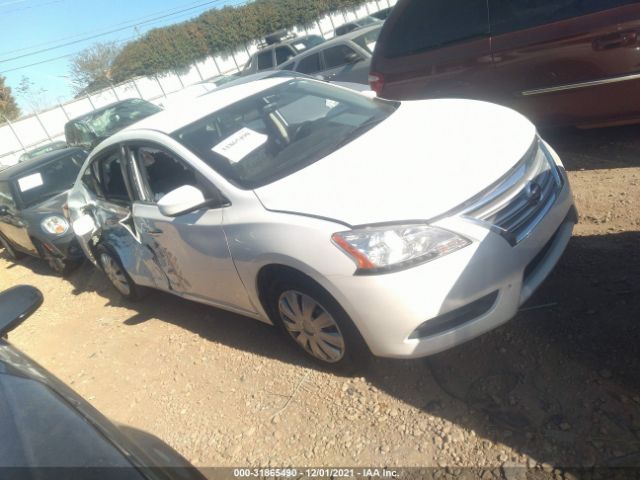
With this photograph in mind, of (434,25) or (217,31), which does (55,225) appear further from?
(217,31)

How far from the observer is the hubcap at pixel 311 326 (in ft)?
9.23

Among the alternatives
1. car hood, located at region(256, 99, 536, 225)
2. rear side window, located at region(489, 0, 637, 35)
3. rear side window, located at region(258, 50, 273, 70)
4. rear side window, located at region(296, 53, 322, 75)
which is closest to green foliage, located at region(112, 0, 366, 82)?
rear side window, located at region(258, 50, 273, 70)

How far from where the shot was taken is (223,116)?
11.9 ft

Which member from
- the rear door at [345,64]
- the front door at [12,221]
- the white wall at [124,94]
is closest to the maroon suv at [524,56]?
the rear door at [345,64]

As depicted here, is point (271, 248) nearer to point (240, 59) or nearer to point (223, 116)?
point (223, 116)

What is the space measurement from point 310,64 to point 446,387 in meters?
8.84

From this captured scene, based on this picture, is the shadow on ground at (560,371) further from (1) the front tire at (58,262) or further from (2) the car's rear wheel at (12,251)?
(2) the car's rear wheel at (12,251)

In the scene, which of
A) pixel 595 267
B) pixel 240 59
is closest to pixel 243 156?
pixel 595 267

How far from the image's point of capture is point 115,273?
16.6ft

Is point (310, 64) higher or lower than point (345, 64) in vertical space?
higher

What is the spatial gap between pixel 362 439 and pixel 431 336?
2.06 ft

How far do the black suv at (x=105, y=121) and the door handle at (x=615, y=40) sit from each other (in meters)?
10.6

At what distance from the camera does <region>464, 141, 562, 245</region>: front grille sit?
8.08 feet

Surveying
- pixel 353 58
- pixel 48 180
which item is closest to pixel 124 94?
pixel 353 58
